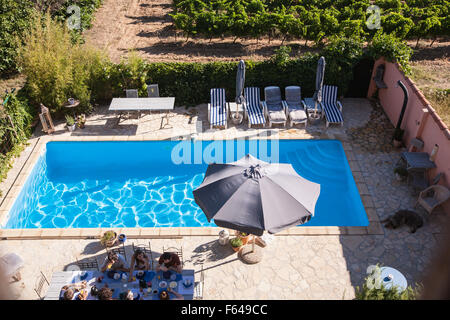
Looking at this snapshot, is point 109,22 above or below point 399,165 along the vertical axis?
above

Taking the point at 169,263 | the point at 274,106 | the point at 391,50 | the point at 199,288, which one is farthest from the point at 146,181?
the point at 391,50

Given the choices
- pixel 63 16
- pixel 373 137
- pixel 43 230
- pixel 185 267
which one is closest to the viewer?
pixel 185 267

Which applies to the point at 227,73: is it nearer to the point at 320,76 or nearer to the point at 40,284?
the point at 320,76

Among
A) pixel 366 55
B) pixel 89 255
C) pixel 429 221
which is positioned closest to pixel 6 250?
pixel 89 255

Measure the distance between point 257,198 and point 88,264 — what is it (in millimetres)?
4910

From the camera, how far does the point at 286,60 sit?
16594mm

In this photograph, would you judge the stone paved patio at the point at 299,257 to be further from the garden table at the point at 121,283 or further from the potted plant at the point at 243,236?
the garden table at the point at 121,283

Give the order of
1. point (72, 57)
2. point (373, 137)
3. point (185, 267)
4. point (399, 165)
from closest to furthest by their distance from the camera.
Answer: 1. point (185, 267)
2. point (399, 165)
3. point (373, 137)
4. point (72, 57)

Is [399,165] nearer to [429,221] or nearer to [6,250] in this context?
[429,221]

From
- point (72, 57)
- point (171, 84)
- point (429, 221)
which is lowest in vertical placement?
point (429, 221)

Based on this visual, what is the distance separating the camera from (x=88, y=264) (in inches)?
403

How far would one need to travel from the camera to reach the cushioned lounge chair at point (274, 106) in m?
15.8

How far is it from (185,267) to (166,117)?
25.7 feet

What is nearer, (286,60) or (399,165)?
(399,165)
